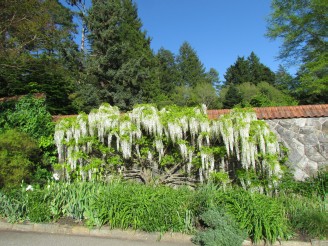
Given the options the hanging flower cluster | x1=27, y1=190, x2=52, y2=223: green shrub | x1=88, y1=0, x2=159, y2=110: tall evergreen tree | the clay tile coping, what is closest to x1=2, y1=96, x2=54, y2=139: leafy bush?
the hanging flower cluster

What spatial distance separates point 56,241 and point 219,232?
2269 mm

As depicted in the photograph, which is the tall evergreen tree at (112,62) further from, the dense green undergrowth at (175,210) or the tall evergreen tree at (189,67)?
the tall evergreen tree at (189,67)

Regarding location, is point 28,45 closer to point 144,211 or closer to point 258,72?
point 144,211

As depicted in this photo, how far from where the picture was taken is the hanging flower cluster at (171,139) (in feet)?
17.6

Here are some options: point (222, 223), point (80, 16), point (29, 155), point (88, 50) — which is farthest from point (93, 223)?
point (80, 16)

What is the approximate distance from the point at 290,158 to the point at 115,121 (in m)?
4.22

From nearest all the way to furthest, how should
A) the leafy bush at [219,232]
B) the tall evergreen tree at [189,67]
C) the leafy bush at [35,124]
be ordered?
the leafy bush at [219,232] < the leafy bush at [35,124] < the tall evergreen tree at [189,67]

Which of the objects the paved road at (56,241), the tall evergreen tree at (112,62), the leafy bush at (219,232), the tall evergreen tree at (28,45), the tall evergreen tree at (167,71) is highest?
the tall evergreen tree at (167,71)

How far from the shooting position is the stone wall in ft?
21.4

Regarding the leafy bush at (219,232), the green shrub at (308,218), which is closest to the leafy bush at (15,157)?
the leafy bush at (219,232)

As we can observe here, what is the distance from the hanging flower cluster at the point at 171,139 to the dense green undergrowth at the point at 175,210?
1119 millimetres

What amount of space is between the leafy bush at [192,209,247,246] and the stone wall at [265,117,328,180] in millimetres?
3556

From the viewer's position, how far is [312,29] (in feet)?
49.7

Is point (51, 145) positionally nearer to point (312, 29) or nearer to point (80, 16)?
point (312, 29)
